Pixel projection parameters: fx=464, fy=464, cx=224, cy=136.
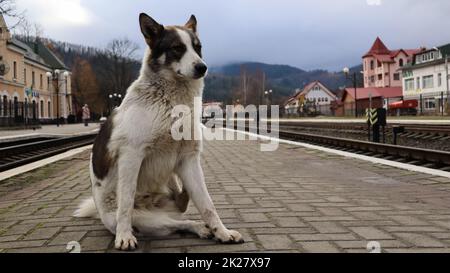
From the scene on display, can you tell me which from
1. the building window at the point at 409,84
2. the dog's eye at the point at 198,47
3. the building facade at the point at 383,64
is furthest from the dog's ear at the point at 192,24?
the building facade at the point at 383,64

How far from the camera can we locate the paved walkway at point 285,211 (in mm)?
3580

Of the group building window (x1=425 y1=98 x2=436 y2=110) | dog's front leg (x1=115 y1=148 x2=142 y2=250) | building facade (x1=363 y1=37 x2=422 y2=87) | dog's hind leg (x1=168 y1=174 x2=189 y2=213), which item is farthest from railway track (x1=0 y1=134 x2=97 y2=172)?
building facade (x1=363 y1=37 x2=422 y2=87)

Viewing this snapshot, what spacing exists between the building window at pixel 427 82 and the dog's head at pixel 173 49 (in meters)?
70.9

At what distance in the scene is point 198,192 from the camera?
3729mm

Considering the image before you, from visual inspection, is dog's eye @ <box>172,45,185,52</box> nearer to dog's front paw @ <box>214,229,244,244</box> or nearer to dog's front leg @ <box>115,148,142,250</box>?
dog's front leg @ <box>115,148,142,250</box>

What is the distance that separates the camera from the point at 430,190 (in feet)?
21.8

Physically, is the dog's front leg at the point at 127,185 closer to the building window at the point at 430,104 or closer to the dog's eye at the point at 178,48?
the dog's eye at the point at 178,48

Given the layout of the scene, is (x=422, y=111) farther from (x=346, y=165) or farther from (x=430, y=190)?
(x=430, y=190)

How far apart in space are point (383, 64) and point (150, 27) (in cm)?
10485

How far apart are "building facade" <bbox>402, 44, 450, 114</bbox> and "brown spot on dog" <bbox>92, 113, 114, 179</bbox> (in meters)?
60.9

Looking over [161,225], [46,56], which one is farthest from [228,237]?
[46,56]

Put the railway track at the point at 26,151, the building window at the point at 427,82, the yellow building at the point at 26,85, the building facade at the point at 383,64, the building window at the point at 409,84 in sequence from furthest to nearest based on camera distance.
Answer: the building facade at the point at 383,64 < the building window at the point at 409,84 < the building window at the point at 427,82 < the yellow building at the point at 26,85 < the railway track at the point at 26,151
